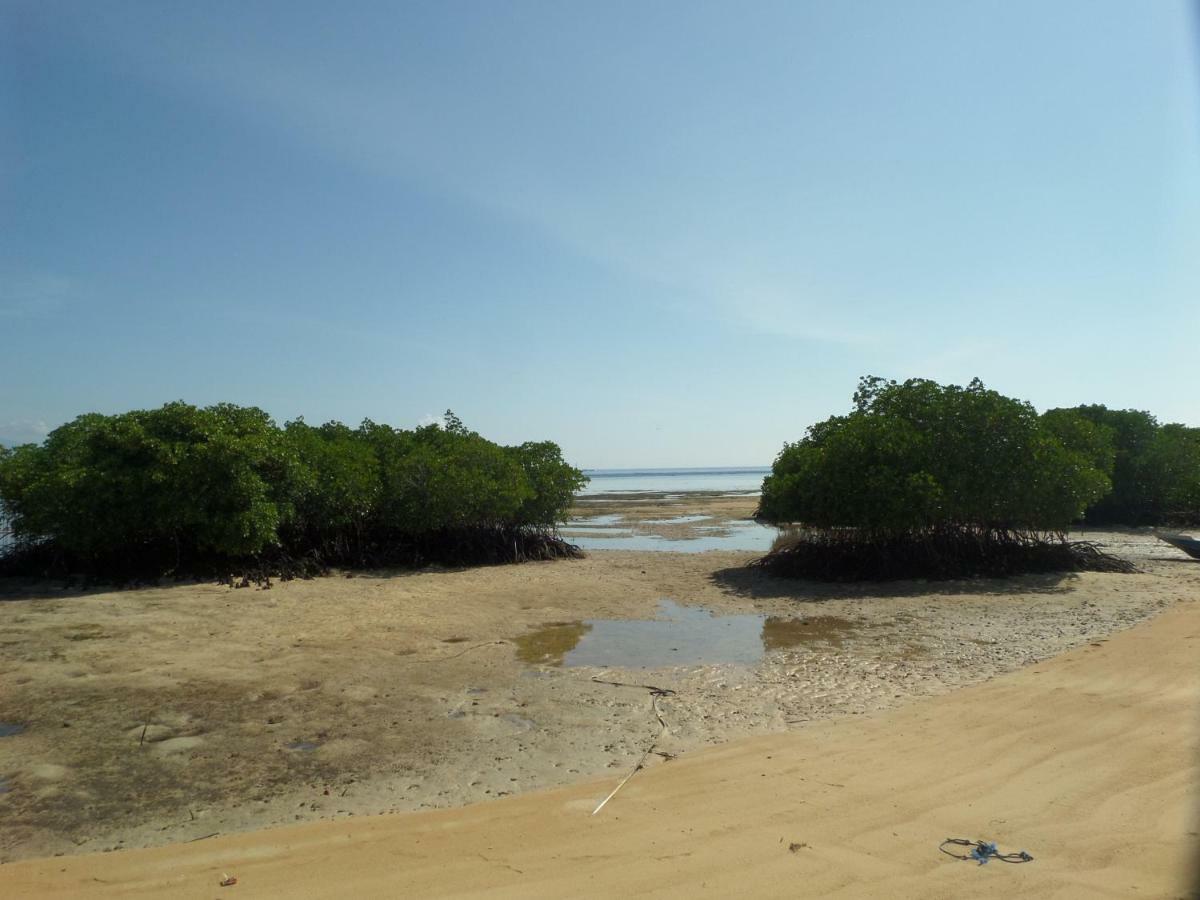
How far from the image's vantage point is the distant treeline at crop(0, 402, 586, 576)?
14.5m

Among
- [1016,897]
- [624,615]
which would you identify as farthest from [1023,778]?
[624,615]

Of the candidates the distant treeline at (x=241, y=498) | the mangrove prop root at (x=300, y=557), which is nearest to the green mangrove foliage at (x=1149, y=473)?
the mangrove prop root at (x=300, y=557)

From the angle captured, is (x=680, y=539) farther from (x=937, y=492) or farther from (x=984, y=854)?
(x=984, y=854)

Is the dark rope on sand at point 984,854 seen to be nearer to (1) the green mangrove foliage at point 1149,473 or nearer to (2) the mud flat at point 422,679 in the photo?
(2) the mud flat at point 422,679

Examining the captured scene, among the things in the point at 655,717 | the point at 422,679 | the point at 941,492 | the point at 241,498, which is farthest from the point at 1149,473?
the point at 241,498

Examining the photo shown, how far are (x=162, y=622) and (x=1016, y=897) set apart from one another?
460 inches

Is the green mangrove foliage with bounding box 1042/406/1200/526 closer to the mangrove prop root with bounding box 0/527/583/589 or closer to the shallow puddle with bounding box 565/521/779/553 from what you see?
the shallow puddle with bounding box 565/521/779/553

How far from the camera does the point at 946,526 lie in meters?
16.8

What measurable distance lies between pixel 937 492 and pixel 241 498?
14.7 m

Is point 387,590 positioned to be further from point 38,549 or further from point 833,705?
point 833,705

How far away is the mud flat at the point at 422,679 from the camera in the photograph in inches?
211

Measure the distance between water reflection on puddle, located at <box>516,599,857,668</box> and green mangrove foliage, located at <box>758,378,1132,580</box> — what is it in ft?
14.1

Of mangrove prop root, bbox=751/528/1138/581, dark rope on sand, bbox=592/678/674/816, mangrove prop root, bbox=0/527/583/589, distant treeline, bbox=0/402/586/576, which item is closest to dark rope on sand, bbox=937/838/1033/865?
dark rope on sand, bbox=592/678/674/816

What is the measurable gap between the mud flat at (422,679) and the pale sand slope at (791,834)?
380 millimetres
